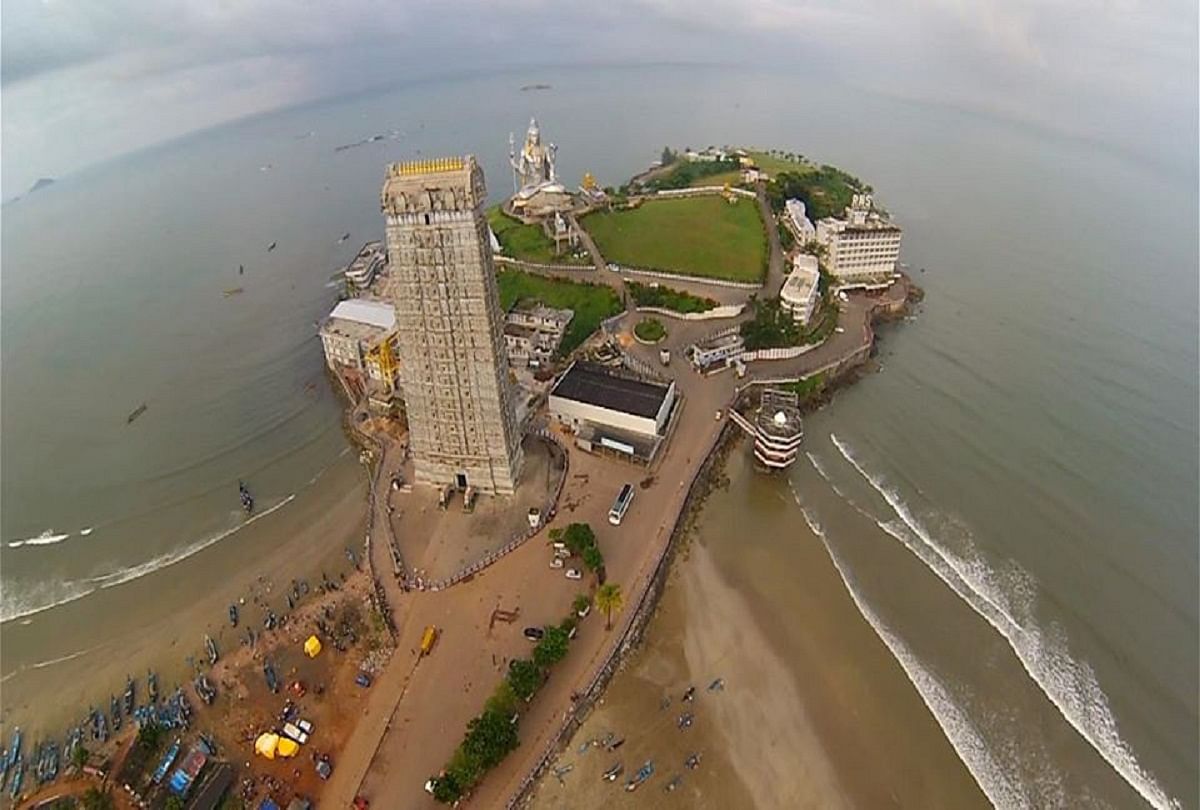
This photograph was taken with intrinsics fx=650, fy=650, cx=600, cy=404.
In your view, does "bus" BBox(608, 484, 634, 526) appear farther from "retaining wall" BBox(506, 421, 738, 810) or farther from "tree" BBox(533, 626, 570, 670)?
"tree" BBox(533, 626, 570, 670)

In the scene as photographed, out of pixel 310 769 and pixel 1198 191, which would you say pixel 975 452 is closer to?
pixel 310 769

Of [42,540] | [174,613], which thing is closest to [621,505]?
[174,613]

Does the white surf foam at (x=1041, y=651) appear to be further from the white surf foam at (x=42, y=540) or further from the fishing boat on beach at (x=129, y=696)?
the white surf foam at (x=42, y=540)

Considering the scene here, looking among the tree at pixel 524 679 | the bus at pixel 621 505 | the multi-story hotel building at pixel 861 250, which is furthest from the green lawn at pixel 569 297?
the tree at pixel 524 679

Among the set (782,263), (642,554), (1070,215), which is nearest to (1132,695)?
(642,554)

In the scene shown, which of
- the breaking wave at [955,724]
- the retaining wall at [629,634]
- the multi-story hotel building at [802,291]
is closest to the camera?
the retaining wall at [629,634]

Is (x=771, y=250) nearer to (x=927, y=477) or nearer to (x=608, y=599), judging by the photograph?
(x=927, y=477)
